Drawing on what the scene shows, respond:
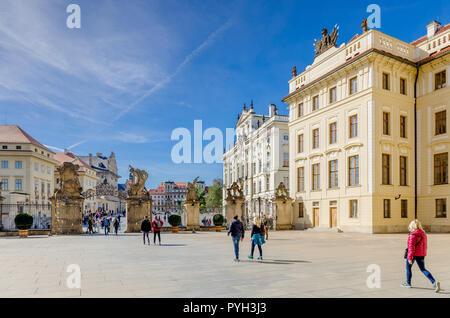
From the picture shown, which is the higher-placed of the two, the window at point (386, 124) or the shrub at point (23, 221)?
the window at point (386, 124)

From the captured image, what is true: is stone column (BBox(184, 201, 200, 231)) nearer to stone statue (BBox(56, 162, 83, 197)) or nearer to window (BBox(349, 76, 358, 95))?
stone statue (BBox(56, 162, 83, 197))

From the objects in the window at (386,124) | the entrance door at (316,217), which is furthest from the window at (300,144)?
the window at (386,124)

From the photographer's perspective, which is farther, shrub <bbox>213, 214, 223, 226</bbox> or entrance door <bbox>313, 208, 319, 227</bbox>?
entrance door <bbox>313, 208, 319, 227</bbox>

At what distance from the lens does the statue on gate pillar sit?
30.0m

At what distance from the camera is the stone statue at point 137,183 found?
3007 cm

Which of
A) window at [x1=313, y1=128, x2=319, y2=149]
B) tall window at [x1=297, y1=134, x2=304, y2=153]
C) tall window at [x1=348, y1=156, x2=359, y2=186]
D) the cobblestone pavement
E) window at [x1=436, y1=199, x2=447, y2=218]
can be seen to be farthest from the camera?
A: tall window at [x1=297, y1=134, x2=304, y2=153]

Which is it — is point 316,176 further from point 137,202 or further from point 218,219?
point 137,202

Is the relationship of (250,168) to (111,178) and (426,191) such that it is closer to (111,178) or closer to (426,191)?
(426,191)

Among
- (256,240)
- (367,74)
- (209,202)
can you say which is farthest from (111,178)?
(256,240)

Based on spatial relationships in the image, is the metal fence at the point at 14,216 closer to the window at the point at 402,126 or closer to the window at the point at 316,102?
the window at the point at 316,102

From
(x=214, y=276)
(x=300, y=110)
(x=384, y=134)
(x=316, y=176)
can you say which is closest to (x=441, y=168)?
(x=384, y=134)

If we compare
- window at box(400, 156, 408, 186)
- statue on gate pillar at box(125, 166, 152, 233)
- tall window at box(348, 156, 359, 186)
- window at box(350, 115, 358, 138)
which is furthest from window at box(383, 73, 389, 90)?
statue on gate pillar at box(125, 166, 152, 233)

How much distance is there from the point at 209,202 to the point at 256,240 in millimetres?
93848

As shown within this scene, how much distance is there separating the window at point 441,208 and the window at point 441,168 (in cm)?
152
